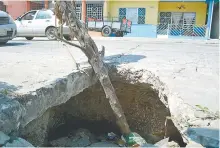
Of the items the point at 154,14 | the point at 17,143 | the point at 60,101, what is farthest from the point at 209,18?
the point at 17,143

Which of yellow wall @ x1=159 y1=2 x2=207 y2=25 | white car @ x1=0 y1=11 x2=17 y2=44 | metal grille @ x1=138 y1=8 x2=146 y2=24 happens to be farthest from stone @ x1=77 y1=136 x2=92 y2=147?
yellow wall @ x1=159 y1=2 x2=207 y2=25

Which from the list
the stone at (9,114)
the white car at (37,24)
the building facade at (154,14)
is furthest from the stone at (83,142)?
the building facade at (154,14)

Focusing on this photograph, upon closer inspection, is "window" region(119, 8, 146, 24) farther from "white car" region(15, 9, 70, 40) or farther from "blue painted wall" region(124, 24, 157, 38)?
"white car" region(15, 9, 70, 40)

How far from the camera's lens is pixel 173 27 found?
21547 millimetres

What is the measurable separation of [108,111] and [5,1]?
20.2m

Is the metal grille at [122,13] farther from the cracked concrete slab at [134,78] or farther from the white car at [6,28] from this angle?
the cracked concrete slab at [134,78]

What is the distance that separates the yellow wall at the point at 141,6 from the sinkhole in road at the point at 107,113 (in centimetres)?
1634

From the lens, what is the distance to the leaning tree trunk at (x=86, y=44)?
426 centimetres

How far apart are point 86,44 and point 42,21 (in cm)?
984

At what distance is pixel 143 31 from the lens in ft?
71.7

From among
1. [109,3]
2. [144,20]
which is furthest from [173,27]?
[109,3]

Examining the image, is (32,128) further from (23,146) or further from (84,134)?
(84,134)

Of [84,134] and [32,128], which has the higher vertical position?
[32,128]

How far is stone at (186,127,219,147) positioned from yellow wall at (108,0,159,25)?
1987 cm
